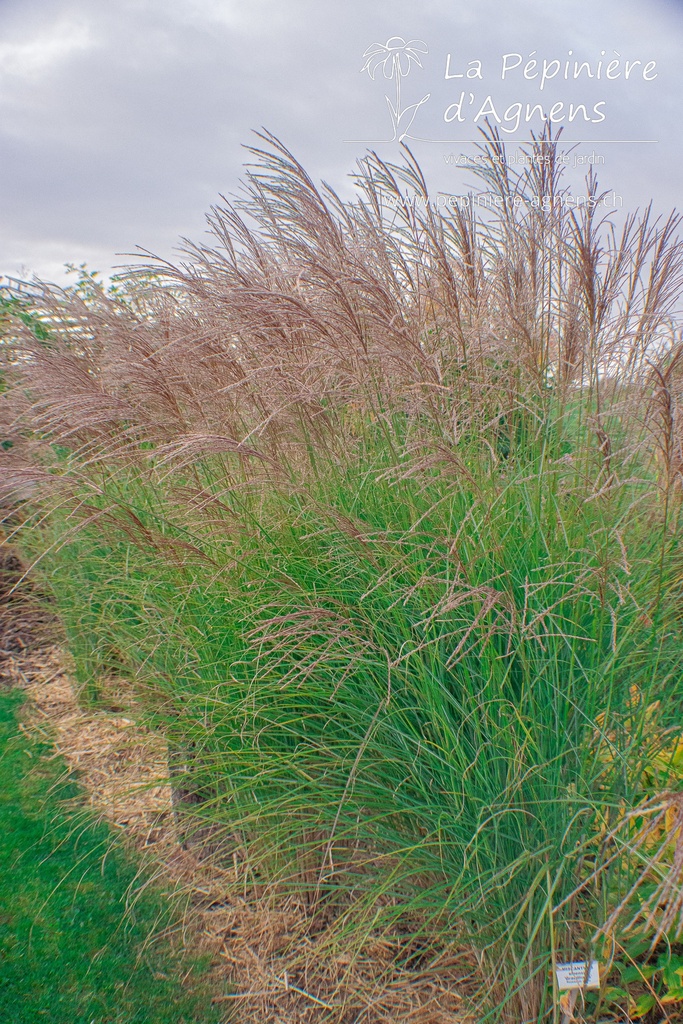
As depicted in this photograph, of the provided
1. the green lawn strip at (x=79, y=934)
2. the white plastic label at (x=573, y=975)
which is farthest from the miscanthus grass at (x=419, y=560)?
the green lawn strip at (x=79, y=934)

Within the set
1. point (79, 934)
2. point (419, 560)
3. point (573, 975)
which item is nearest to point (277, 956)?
point (79, 934)

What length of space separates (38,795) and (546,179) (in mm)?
3384

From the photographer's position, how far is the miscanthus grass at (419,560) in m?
1.84

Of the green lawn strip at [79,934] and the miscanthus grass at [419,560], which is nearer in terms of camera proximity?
the miscanthus grass at [419,560]

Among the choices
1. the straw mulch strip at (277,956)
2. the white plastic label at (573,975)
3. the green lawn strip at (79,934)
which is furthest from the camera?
the green lawn strip at (79,934)

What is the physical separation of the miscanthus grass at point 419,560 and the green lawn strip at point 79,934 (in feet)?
1.20

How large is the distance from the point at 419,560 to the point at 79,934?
1.83m

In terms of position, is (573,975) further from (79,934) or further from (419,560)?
(79,934)

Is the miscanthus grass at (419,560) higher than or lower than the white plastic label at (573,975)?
higher

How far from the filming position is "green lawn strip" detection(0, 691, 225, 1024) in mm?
2297

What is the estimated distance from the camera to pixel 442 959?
2262mm

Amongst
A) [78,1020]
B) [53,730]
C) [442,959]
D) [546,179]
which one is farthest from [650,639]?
[53,730]

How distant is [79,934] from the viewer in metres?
2.59

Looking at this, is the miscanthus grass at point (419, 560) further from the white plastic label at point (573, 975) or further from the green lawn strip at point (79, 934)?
the green lawn strip at point (79, 934)
